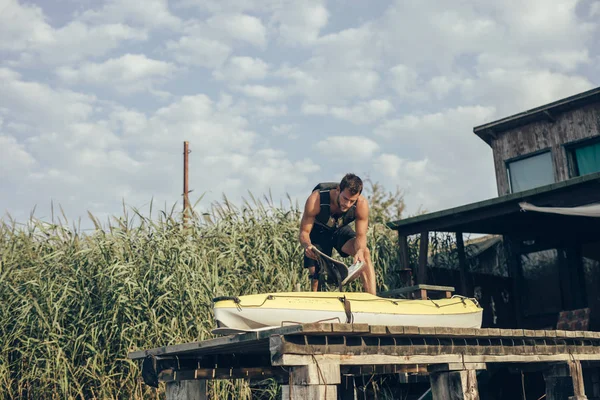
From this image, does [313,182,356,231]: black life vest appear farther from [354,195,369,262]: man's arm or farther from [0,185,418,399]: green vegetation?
[0,185,418,399]: green vegetation

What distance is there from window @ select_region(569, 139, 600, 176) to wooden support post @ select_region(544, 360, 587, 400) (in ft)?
26.2

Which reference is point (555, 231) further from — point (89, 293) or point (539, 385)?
point (89, 293)

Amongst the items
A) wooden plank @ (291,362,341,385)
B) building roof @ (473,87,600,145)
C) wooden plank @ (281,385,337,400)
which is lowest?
wooden plank @ (281,385,337,400)

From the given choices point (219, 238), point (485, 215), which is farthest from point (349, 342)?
point (485, 215)

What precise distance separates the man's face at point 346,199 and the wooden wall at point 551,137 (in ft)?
29.7

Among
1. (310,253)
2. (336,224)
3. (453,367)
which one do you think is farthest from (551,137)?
(453,367)

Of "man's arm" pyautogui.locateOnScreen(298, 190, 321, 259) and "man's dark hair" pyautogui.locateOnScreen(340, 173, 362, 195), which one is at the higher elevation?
"man's dark hair" pyautogui.locateOnScreen(340, 173, 362, 195)

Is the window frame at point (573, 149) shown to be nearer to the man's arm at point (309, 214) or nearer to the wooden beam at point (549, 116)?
the wooden beam at point (549, 116)

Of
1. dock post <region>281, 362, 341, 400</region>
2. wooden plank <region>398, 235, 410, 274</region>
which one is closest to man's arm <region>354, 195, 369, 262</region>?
dock post <region>281, 362, 341, 400</region>

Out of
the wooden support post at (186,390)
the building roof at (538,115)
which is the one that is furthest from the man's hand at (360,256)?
the building roof at (538,115)

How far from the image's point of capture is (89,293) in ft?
27.6

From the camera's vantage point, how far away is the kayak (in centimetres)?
533

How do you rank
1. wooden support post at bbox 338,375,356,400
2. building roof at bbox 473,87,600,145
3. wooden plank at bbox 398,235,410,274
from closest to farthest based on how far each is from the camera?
wooden support post at bbox 338,375,356,400
wooden plank at bbox 398,235,410,274
building roof at bbox 473,87,600,145

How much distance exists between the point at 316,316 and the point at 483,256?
351 inches
